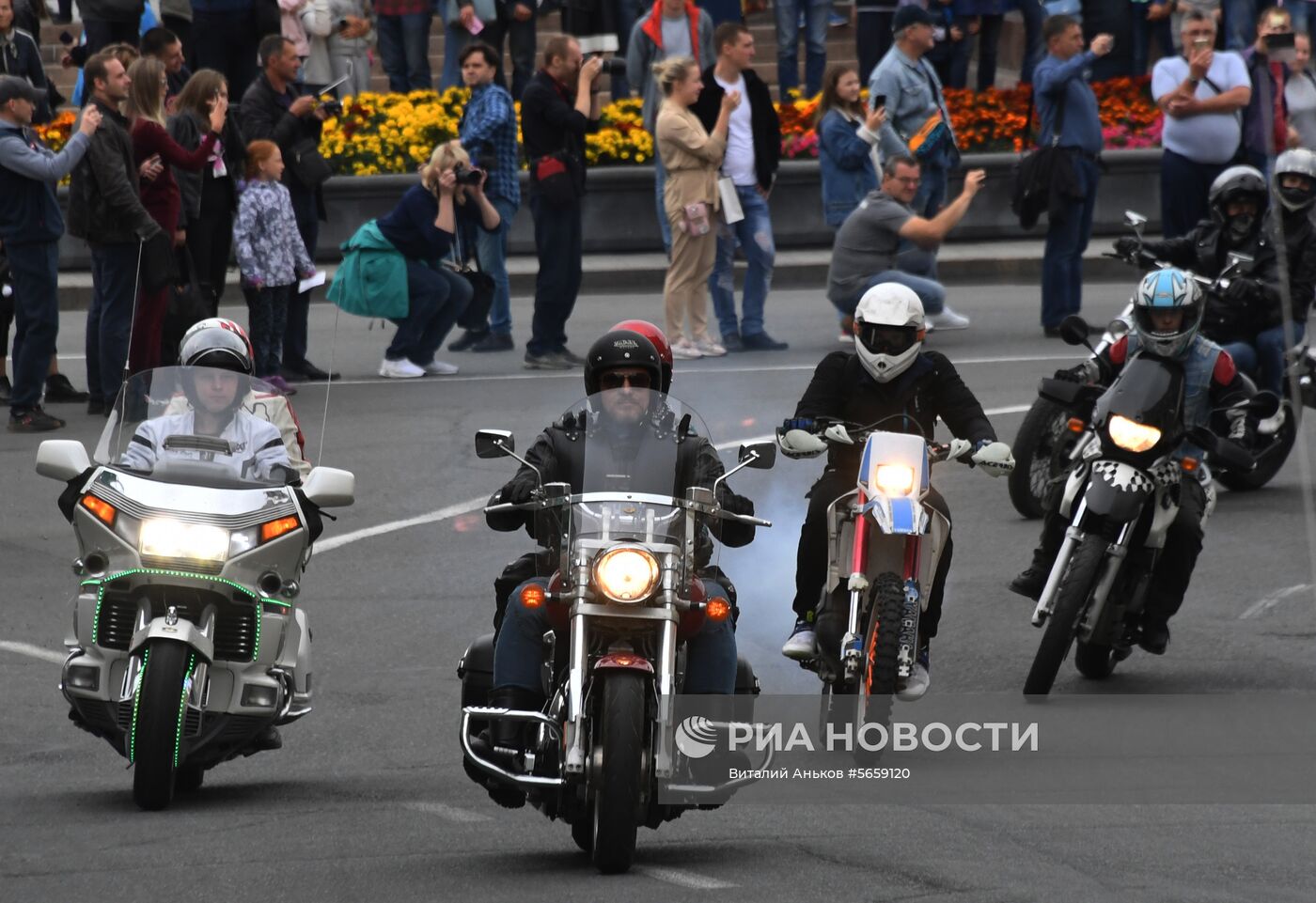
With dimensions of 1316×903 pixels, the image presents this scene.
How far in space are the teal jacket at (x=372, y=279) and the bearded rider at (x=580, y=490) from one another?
7872 millimetres

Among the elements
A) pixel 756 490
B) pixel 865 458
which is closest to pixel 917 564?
pixel 865 458

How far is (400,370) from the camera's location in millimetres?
15578

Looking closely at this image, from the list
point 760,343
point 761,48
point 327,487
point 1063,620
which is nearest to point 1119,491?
point 1063,620

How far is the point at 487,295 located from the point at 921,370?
767cm

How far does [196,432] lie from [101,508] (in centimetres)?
45

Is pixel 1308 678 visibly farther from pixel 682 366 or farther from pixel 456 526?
pixel 682 366

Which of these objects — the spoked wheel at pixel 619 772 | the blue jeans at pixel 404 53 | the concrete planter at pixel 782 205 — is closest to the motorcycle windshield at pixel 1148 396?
the spoked wheel at pixel 619 772

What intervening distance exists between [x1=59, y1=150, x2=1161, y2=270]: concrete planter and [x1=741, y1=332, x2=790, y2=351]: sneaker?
381cm

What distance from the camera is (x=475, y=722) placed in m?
6.66

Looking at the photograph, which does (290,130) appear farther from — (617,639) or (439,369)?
(617,639)

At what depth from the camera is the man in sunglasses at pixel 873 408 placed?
8.50 m

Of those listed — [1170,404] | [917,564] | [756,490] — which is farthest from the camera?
[756,490]

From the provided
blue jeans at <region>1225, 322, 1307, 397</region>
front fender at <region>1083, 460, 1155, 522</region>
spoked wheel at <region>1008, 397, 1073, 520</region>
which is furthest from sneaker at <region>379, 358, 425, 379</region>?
front fender at <region>1083, 460, 1155, 522</region>

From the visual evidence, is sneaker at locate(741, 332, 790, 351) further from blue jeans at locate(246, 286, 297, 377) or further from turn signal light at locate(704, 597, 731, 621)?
turn signal light at locate(704, 597, 731, 621)
